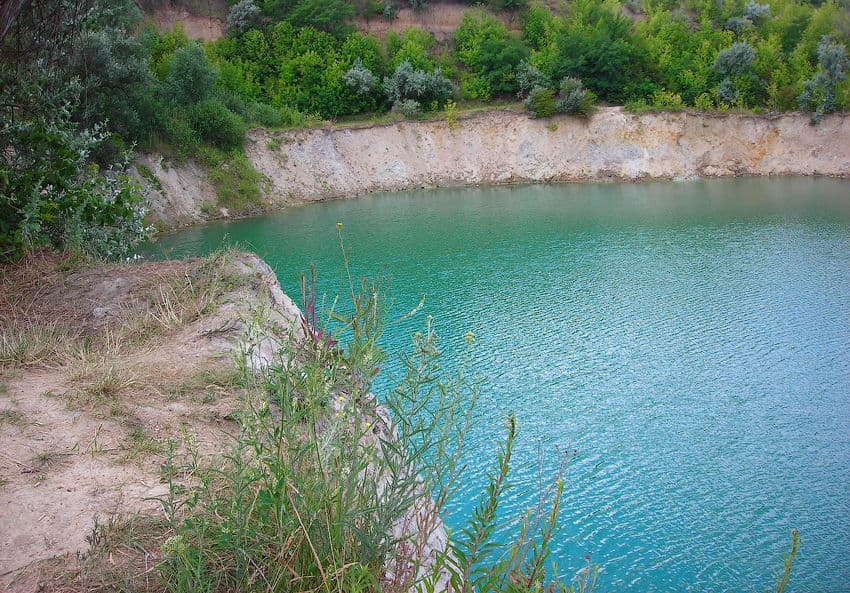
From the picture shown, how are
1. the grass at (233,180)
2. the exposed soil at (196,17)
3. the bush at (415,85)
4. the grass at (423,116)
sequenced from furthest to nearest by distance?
1. the exposed soil at (196,17)
2. the bush at (415,85)
3. the grass at (423,116)
4. the grass at (233,180)

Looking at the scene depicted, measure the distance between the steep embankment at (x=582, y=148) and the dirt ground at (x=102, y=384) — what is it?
26.5 metres

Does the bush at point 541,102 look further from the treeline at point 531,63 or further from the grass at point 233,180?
the grass at point 233,180

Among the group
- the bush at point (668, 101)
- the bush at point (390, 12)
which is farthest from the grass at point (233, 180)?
the bush at point (668, 101)

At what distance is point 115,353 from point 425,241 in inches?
585

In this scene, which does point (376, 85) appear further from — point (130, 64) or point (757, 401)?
point (757, 401)

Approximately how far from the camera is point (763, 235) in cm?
2059

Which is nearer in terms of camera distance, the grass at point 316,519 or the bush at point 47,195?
the grass at point 316,519

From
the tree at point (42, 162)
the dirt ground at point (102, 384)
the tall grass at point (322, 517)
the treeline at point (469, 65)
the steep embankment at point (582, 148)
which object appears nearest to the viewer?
the tall grass at point (322, 517)

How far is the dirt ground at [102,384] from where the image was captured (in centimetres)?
424

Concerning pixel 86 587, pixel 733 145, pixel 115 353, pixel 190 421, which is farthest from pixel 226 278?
pixel 733 145

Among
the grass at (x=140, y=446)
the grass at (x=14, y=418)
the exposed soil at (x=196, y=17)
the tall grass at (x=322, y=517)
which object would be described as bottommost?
the exposed soil at (x=196, y=17)

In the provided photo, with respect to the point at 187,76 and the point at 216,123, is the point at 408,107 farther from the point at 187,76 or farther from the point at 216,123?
the point at 187,76

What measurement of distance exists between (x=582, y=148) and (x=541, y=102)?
3356 mm

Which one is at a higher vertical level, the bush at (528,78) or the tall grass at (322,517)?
the tall grass at (322,517)
